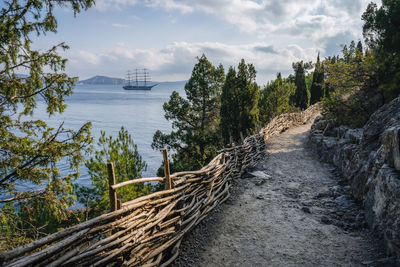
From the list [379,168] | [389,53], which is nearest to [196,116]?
[389,53]

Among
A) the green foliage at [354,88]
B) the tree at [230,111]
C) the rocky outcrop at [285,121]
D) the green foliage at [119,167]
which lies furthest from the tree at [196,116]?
the green foliage at [354,88]

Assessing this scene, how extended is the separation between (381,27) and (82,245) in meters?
10.6

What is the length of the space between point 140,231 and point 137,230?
0.13ft

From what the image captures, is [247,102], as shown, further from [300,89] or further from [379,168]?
[300,89]

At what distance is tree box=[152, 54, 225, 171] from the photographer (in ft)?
47.6

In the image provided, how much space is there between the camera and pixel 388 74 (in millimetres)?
7133

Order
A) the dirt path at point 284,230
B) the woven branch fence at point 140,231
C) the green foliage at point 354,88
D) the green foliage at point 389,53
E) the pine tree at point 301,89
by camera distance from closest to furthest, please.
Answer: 1. the woven branch fence at point 140,231
2. the dirt path at point 284,230
3. the green foliage at point 389,53
4. the green foliage at point 354,88
5. the pine tree at point 301,89

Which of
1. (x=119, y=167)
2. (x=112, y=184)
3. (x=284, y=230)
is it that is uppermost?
(x=112, y=184)

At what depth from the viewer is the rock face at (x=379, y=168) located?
3.02m

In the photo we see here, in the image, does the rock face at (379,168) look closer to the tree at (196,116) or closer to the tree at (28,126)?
the tree at (28,126)

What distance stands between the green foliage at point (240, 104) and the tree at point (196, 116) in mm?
1842

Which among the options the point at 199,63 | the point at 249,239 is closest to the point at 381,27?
the point at 249,239

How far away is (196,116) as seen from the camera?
16.7 m

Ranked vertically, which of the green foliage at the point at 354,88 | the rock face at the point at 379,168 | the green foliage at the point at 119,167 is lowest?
the green foliage at the point at 119,167
